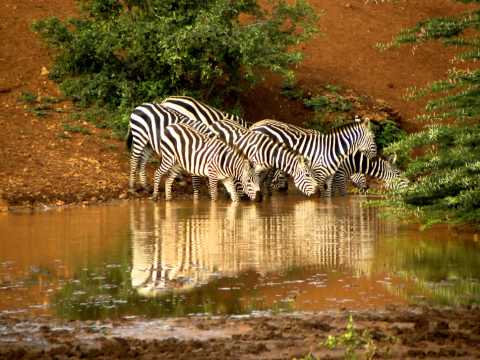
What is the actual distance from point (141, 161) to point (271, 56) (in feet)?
10.7

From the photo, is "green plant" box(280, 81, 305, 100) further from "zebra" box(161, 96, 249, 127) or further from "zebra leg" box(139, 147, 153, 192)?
"zebra leg" box(139, 147, 153, 192)

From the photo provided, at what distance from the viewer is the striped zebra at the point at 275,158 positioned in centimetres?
1995

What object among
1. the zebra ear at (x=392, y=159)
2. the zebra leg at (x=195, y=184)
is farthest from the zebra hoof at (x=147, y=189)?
the zebra ear at (x=392, y=159)

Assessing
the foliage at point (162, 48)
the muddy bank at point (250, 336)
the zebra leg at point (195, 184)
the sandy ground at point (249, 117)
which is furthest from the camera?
the foliage at point (162, 48)

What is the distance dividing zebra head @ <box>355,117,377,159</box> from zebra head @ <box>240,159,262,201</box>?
2.41 metres

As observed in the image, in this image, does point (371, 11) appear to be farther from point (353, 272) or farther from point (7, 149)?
point (353, 272)

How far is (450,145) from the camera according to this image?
1290cm

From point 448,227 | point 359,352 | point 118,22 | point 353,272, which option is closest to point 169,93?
point 118,22

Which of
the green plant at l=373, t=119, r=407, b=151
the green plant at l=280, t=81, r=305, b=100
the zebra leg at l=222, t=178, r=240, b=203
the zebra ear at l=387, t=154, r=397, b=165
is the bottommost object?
the zebra leg at l=222, t=178, r=240, b=203

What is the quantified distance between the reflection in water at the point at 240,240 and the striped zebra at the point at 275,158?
174 cm

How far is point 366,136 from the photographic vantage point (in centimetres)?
2094

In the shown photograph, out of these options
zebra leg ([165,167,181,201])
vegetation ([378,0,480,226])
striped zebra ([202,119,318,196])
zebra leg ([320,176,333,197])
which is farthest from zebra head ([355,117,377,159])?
vegetation ([378,0,480,226])

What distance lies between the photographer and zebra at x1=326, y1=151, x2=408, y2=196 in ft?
68.4

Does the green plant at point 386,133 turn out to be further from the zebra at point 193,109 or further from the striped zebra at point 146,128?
the striped zebra at point 146,128
